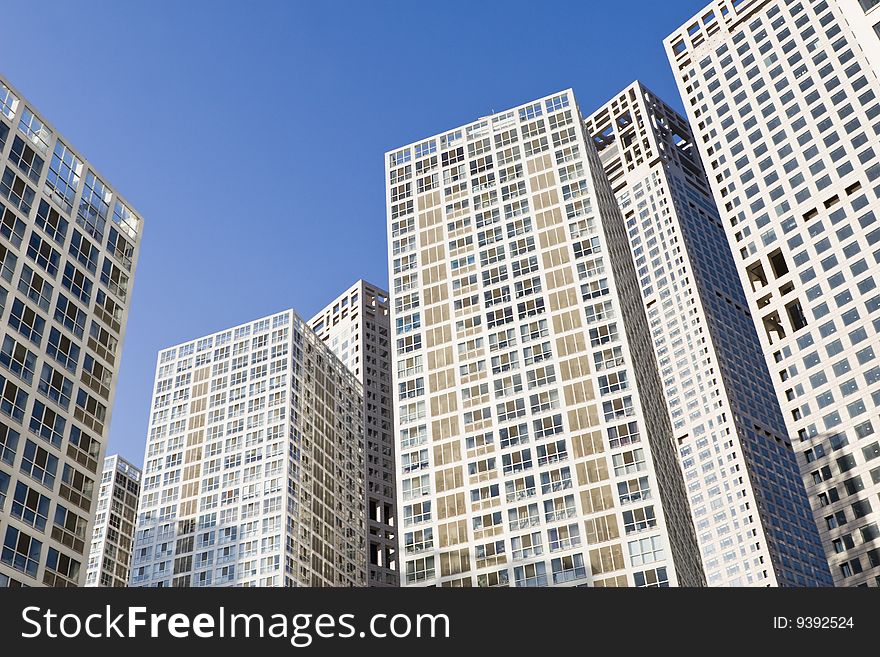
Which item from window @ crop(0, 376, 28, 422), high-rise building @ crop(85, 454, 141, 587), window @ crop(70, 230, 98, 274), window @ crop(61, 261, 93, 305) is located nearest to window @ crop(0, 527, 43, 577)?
window @ crop(0, 376, 28, 422)

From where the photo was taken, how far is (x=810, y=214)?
115000 millimetres

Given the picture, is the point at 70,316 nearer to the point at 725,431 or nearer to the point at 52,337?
the point at 52,337

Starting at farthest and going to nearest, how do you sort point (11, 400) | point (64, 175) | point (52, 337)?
1. point (64, 175)
2. point (52, 337)
3. point (11, 400)

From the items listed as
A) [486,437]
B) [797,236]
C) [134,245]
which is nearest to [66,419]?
[134,245]

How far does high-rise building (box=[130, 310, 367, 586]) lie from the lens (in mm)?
121562

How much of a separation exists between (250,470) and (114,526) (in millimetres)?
35409

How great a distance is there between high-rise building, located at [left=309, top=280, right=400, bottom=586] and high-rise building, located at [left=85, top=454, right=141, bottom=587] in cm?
3891

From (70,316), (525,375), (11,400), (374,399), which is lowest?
(11,400)

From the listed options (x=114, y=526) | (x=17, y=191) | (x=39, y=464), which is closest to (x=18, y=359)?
(x=39, y=464)

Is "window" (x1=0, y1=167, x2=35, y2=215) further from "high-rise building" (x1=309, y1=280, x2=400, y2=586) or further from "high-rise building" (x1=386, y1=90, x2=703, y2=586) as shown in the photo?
"high-rise building" (x1=309, y1=280, x2=400, y2=586)

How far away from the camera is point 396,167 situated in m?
126

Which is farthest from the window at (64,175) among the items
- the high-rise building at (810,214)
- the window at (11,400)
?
the high-rise building at (810,214)
